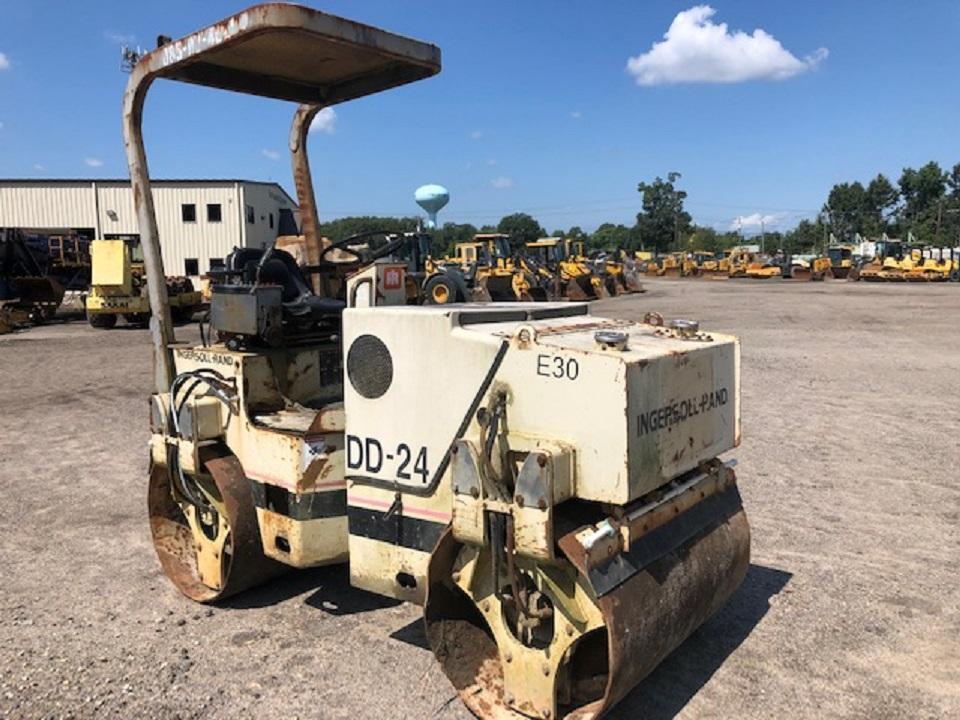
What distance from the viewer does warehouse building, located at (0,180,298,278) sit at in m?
35.3

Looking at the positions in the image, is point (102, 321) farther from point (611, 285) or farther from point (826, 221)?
point (826, 221)

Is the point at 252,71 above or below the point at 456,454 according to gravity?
above

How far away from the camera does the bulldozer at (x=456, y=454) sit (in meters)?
2.61

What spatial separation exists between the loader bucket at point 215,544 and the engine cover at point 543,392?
2.48 feet

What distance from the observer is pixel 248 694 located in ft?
10.4

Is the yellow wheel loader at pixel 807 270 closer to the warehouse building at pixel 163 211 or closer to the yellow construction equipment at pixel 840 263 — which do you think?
the yellow construction equipment at pixel 840 263

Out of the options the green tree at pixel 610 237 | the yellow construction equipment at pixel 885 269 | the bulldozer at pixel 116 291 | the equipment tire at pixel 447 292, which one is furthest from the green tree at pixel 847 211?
the equipment tire at pixel 447 292

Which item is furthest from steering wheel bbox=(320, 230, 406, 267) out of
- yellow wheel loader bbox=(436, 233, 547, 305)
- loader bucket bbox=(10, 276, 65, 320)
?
loader bucket bbox=(10, 276, 65, 320)

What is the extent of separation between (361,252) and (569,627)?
7.99ft

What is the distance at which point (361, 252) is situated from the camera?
4.39 m

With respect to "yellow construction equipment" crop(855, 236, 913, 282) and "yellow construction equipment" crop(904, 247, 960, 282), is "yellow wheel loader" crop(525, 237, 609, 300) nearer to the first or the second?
"yellow construction equipment" crop(855, 236, 913, 282)

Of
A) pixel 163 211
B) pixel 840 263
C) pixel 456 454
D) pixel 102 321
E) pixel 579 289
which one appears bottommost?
pixel 102 321

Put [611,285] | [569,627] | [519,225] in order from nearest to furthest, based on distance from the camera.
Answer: [569,627], [611,285], [519,225]

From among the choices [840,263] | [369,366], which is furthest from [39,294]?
[840,263]
